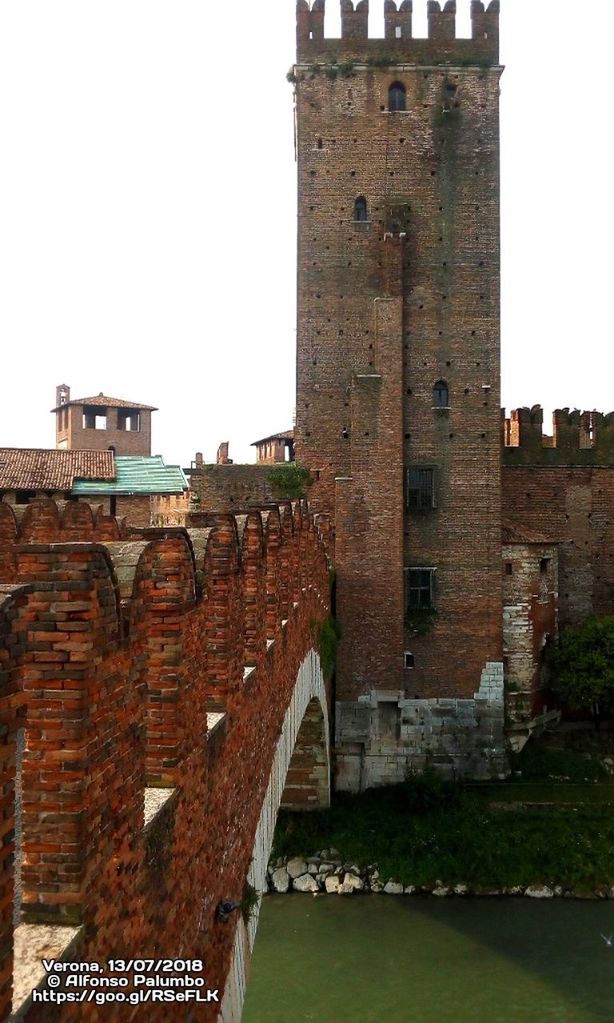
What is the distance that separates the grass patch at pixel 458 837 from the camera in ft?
64.2

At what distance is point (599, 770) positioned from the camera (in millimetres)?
23719

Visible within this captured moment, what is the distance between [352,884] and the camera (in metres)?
19.7

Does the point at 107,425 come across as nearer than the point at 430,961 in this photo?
No

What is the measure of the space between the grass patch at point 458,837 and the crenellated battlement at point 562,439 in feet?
34.4

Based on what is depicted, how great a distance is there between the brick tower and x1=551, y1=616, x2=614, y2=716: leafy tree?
2565mm

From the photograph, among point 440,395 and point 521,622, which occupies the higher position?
point 440,395

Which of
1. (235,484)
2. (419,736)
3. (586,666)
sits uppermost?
(235,484)

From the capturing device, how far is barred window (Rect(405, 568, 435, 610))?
908 inches

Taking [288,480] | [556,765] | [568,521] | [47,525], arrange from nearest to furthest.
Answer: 1. [47,525]
2. [288,480]
3. [556,765]
4. [568,521]

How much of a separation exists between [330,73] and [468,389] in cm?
936

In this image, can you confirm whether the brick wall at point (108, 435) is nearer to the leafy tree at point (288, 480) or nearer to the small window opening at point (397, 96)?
the leafy tree at point (288, 480)

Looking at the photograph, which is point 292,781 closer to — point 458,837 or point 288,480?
point 458,837

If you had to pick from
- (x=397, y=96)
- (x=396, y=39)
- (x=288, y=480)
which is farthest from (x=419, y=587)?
(x=396, y=39)

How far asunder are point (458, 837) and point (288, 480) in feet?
32.3
